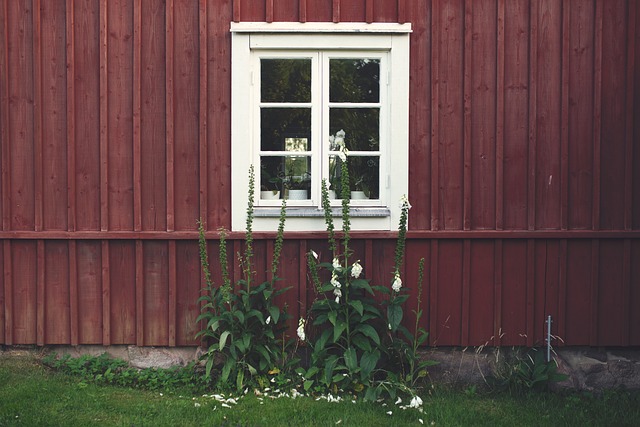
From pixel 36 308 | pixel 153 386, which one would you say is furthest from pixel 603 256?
pixel 36 308

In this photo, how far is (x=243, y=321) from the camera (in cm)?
617

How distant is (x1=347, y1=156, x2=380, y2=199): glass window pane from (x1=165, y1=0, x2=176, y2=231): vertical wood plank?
1590 mm

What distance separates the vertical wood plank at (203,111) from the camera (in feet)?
21.7

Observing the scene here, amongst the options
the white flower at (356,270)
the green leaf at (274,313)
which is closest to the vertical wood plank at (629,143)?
the white flower at (356,270)

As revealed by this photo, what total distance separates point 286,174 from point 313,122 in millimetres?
523

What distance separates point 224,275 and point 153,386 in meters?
1.11

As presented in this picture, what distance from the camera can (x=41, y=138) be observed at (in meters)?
6.66

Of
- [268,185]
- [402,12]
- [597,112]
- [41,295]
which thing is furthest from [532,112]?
[41,295]

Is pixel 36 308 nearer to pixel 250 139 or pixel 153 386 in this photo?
pixel 153 386

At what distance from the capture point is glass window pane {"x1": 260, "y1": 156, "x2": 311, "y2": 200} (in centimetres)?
675

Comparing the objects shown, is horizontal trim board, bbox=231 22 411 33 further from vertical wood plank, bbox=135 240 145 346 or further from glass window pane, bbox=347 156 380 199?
vertical wood plank, bbox=135 240 145 346

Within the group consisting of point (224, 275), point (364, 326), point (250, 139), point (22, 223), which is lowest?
point (364, 326)

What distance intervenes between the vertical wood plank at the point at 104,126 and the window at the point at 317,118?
112 centimetres

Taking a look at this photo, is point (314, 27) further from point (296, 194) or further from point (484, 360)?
point (484, 360)
